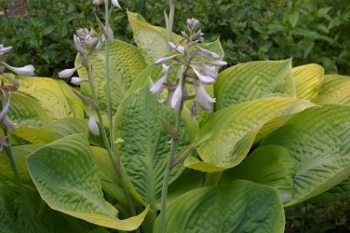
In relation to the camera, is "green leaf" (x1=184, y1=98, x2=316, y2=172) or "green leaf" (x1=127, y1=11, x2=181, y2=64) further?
"green leaf" (x1=127, y1=11, x2=181, y2=64)

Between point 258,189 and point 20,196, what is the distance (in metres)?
0.71

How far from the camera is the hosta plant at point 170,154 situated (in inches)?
52.2

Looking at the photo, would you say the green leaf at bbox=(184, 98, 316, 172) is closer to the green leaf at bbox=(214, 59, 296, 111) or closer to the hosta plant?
the hosta plant

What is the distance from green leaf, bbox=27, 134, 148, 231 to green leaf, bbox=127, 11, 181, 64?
0.62m

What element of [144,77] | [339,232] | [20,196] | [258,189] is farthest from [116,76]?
[339,232]

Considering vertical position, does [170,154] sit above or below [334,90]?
above

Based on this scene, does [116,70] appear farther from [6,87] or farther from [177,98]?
[177,98]

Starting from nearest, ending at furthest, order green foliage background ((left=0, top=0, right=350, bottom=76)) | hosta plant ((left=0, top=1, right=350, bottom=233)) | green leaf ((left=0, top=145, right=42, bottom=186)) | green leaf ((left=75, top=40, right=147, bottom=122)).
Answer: hosta plant ((left=0, top=1, right=350, bottom=233)) < green leaf ((left=0, top=145, right=42, bottom=186)) < green leaf ((left=75, top=40, right=147, bottom=122)) < green foliage background ((left=0, top=0, right=350, bottom=76))

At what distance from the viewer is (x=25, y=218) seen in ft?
4.76

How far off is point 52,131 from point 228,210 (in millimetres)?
589

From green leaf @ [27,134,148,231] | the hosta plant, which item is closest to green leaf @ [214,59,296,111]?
the hosta plant

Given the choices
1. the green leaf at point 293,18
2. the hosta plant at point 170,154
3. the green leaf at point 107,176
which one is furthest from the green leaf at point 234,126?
the green leaf at point 293,18

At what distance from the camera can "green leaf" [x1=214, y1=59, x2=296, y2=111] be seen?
1.72 meters

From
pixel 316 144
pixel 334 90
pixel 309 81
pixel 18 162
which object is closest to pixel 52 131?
pixel 18 162
